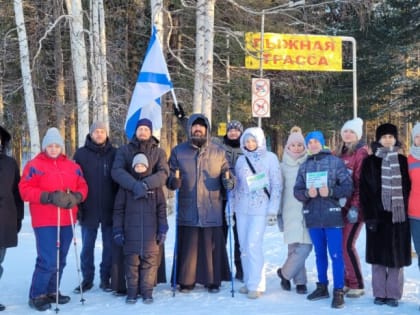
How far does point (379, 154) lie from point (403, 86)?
23819 millimetres

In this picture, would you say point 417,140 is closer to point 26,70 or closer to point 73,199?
point 73,199

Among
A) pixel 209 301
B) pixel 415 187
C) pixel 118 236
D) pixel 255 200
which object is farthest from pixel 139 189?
pixel 415 187

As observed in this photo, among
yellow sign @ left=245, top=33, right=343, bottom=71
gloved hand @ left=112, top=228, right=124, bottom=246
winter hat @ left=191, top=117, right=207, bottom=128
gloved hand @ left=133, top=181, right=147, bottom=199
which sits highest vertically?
yellow sign @ left=245, top=33, right=343, bottom=71

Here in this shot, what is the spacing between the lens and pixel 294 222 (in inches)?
234

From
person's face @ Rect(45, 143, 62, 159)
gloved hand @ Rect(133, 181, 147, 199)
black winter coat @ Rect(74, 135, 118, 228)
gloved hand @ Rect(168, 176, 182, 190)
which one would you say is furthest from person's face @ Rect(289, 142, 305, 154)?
person's face @ Rect(45, 143, 62, 159)

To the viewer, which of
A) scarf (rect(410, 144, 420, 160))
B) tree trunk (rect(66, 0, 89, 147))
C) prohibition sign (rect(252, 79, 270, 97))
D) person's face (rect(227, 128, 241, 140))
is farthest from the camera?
prohibition sign (rect(252, 79, 270, 97))

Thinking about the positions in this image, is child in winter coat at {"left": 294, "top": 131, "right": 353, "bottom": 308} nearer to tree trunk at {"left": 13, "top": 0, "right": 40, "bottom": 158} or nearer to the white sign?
the white sign

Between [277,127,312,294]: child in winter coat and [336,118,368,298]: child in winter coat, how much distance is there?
44 centimetres

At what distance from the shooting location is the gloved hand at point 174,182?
5.74 m

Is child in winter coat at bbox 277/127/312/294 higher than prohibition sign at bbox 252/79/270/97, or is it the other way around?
prohibition sign at bbox 252/79/270/97

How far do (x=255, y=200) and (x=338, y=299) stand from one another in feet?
4.55

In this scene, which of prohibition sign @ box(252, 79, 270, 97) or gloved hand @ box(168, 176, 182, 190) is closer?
gloved hand @ box(168, 176, 182, 190)

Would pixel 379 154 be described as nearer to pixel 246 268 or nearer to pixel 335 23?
pixel 246 268

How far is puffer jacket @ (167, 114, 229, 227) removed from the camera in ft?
19.4
